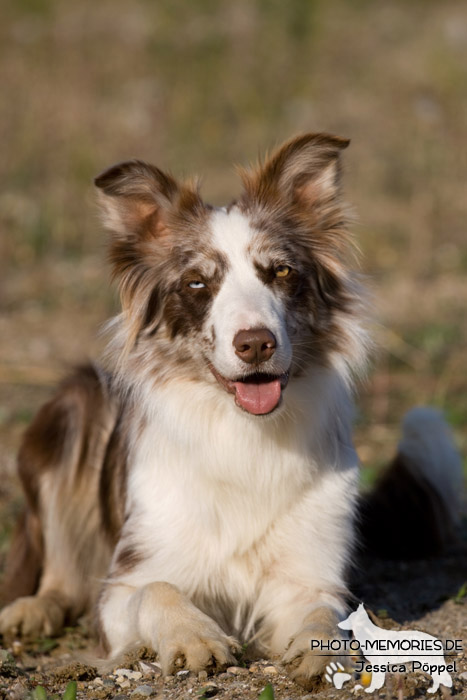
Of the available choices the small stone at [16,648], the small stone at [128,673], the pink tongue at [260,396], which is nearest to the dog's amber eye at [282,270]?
the pink tongue at [260,396]

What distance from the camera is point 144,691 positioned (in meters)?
3.47

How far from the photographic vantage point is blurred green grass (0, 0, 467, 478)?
927 cm

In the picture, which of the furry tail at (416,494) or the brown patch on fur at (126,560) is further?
the furry tail at (416,494)

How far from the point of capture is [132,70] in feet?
58.3

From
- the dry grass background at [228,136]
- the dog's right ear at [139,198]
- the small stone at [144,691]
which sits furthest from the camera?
the dry grass background at [228,136]

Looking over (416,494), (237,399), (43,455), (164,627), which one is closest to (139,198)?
(237,399)

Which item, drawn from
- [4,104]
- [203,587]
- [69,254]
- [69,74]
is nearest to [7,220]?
Result: [69,254]

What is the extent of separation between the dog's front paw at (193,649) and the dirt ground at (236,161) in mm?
50

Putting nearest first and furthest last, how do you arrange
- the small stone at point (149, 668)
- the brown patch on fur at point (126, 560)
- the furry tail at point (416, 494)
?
the small stone at point (149, 668) → the brown patch on fur at point (126, 560) → the furry tail at point (416, 494)

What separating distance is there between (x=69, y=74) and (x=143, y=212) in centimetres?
1069

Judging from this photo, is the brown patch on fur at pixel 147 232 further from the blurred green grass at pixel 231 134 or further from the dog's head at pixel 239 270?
the blurred green grass at pixel 231 134

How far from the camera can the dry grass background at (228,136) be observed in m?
9.09

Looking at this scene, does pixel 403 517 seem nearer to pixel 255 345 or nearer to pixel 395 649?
pixel 395 649

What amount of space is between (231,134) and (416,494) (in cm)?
1161
